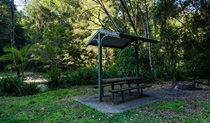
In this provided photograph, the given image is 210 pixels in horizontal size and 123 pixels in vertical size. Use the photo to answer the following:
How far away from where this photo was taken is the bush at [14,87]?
580 cm

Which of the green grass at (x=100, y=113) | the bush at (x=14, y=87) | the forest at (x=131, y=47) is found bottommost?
the green grass at (x=100, y=113)

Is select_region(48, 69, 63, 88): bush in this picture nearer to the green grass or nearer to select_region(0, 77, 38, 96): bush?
select_region(0, 77, 38, 96): bush

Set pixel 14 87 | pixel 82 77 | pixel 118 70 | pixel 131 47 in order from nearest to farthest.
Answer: pixel 14 87 → pixel 82 77 → pixel 118 70 → pixel 131 47

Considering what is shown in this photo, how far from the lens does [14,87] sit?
5934mm

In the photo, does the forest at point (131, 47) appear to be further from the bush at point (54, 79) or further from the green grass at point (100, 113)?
the green grass at point (100, 113)

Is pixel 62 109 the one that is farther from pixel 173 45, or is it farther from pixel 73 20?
pixel 73 20

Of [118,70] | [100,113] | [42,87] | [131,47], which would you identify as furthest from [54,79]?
[131,47]

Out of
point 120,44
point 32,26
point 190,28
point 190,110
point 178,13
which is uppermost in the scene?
point 32,26

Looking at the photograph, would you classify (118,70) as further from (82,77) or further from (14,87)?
(14,87)

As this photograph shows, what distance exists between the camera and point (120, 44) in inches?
217

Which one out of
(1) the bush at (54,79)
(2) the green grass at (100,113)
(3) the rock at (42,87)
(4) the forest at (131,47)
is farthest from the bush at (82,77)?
(2) the green grass at (100,113)

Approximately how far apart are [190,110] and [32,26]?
20.3m

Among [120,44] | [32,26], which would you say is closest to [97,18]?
[120,44]

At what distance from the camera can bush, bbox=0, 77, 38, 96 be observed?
580 cm
